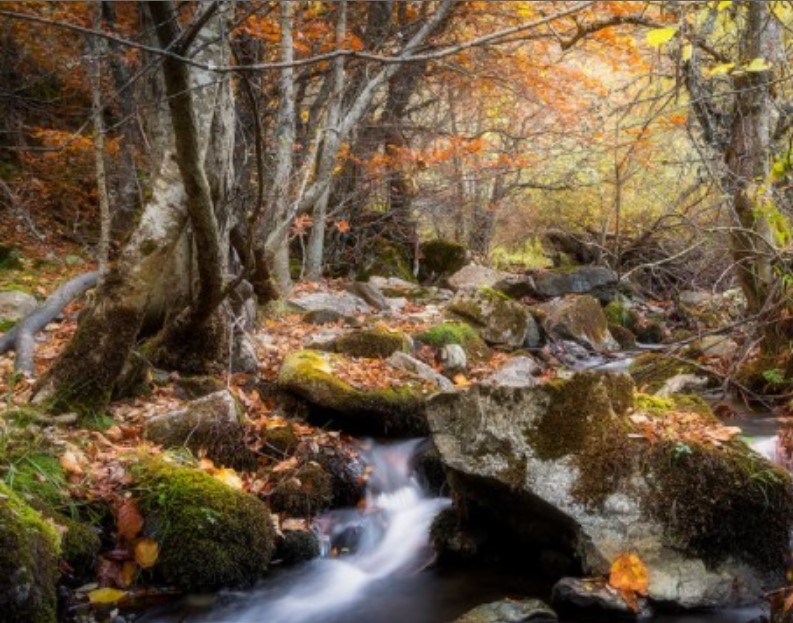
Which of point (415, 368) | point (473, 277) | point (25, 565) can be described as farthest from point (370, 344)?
point (473, 277)

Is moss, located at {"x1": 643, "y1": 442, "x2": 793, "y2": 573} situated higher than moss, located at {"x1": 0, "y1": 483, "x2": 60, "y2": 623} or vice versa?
moss, located at {"x1": 0, "y1": 483, "x2": 60, "y2": 623}

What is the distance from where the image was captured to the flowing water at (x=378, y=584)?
392 cm

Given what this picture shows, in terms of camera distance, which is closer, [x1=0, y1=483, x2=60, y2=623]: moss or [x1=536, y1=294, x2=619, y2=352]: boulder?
→ [x1=0, y1=483, x2=60, y2=623]: moss

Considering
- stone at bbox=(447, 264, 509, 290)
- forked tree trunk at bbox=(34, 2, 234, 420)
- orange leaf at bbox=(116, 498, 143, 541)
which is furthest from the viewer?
stone at bbox=(447, 264, 509, 290)

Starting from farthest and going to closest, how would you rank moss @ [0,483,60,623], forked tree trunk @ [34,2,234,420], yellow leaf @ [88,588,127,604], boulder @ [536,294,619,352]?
boulder @ [536,294,619,352]
forked tree trunk @ [34,2,234,420]
yellow leaf @ [88,588,127,604]
moss @ [0,483,60,623]

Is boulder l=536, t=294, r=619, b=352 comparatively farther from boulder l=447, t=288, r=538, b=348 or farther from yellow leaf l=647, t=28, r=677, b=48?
yellow leaf l=647, t=28, r=677, b=48

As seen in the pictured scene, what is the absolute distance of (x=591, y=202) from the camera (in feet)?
61.2

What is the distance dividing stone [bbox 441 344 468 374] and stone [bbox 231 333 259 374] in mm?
2278

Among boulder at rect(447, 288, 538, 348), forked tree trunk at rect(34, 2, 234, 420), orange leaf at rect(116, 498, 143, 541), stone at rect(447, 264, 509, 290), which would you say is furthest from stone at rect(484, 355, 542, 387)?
stone at rect(447, 264, 509, 290)

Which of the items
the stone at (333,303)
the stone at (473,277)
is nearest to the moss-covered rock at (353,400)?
the stone at (333,303)

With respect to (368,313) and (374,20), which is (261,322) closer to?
(368,313)

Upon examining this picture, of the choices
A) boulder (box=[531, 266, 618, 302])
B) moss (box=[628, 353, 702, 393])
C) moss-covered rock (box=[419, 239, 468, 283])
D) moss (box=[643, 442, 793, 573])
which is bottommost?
moss (box=[643, 442, 793, 573])

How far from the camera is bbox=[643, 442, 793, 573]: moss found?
3.86m

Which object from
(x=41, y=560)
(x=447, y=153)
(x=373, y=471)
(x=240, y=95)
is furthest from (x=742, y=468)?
(x=447, y=153)
